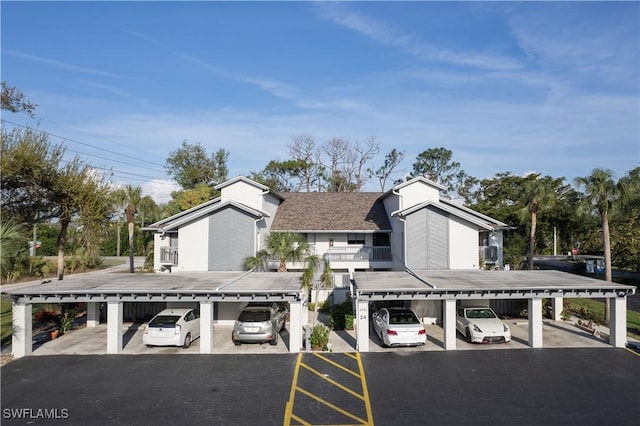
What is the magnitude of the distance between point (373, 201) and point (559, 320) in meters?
15.7

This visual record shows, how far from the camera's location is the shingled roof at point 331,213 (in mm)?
29703

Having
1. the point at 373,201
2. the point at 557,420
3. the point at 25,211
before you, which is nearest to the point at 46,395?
the point at 557,420

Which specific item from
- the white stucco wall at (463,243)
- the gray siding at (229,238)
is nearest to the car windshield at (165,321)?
the gray siding at (229,238)

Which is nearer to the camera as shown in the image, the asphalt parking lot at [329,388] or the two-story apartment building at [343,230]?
the asphalt parking lot at [329,388]

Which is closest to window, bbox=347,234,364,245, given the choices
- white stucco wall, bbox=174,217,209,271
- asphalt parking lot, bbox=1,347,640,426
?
white stucco wall, bbox=174,217,209,271

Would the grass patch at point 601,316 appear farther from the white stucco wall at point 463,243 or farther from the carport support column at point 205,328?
the carport support column at point 205,328

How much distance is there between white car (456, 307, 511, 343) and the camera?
17469 millimetres

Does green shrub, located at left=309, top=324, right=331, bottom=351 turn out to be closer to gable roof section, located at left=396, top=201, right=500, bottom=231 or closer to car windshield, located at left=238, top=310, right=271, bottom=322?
car windshield, located at left=238, top=310, right=271, bottom=322

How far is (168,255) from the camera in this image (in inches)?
1022

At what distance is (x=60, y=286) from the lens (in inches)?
696

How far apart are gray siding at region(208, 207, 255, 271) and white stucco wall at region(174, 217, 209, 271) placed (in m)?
0.37

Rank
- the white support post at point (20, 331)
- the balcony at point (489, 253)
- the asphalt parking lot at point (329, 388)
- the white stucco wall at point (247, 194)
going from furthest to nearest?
the white stucco wall at point (247, 194) → the balcony at point (489, 253) → the white support post at point (20, 331) → the asphalt parking lot at point (329, 388)

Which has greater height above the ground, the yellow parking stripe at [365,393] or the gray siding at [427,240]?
the gray siding at [427,240]

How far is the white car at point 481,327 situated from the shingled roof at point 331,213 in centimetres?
1115
